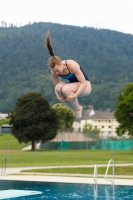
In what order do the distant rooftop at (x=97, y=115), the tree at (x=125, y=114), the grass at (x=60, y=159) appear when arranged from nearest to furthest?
the grass at (x=60, y=159), the tree at (x=125, y=114), the distant rooftop at (x=97, y=115)

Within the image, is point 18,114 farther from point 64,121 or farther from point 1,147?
point 64,121

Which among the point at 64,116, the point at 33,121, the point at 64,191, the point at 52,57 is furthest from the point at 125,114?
the point at 64,116

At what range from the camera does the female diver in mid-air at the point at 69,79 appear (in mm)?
6832

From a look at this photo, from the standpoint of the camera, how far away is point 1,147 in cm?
8938

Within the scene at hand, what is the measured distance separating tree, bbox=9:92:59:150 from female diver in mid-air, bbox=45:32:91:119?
70.6m

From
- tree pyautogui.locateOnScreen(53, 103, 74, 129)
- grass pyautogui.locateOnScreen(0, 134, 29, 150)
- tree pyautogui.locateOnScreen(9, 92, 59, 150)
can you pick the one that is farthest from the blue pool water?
tree pyautogui.locateOnScreen(53, 103, 74, 129)

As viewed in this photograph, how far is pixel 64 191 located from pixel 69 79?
17030 millimetres

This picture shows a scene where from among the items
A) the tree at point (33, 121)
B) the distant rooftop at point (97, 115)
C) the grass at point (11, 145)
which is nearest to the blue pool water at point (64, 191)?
the tree at point (33, 121)

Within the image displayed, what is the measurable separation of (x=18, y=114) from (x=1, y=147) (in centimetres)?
1149

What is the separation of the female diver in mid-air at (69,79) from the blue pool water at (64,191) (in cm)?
1351

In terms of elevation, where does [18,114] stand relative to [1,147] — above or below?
above

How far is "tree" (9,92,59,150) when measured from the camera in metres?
78.3

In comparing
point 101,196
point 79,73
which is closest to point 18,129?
point 101,196

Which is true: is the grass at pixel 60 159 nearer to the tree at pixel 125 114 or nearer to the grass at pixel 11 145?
the tree at pixel 125 114
